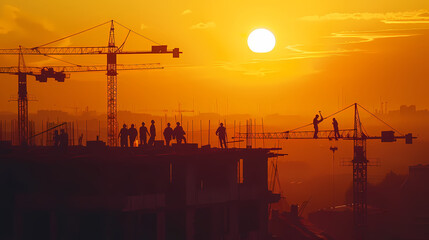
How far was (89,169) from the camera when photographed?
42750 millimetres

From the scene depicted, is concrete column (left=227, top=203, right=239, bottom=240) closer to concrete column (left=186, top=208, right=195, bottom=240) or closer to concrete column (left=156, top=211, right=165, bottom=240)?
concrete column (left=186, top=208, right=195, bottom=240)

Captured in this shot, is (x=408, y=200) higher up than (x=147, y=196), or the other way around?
(x=147, y=196)

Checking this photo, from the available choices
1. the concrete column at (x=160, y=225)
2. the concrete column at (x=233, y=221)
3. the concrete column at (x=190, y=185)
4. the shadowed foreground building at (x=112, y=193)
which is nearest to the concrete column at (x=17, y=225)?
the shadowed foreground building at (x=112, y=193)

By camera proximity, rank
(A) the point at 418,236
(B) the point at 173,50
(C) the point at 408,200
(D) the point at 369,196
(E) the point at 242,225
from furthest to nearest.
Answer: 1. (D) the point at 369,196
2. (C) the point at 408,200
3. (B) the point at 173,50
4. (A) the point at 418,236
5. (E) the point at 242,225

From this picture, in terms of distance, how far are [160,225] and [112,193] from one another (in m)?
3.56

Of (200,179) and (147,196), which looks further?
(200,179)

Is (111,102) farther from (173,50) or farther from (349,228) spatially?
(349,228)

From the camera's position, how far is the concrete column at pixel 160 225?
4319 centimetres

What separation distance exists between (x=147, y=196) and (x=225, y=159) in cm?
768

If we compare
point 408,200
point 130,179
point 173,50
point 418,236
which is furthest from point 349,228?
point 130,179

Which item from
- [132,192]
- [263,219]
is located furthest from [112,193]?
[263,219]

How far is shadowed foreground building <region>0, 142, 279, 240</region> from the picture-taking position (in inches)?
1624

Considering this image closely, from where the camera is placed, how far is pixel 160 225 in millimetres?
43531

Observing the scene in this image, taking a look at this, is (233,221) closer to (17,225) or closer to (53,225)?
(53,225)
